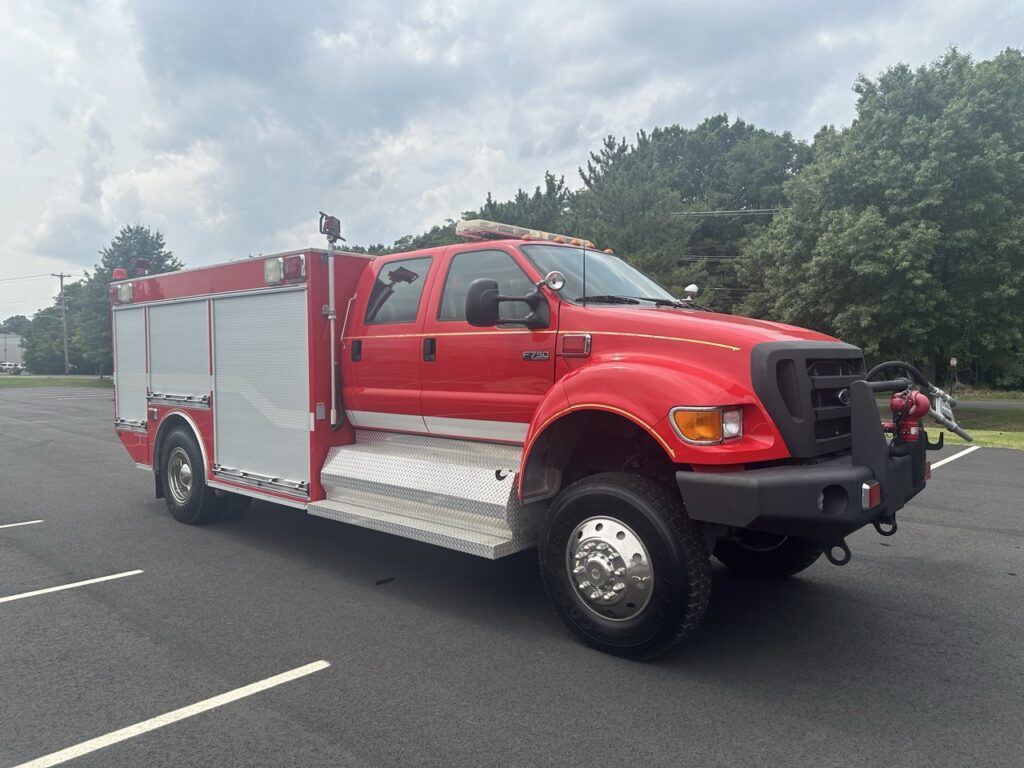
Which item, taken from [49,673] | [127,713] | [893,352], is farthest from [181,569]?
[893,352]

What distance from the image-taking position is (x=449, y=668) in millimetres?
3818

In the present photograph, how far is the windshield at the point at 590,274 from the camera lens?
4684mm

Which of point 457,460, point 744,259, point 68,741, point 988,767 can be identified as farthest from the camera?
point 744,259

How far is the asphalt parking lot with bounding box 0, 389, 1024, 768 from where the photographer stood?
3088mm

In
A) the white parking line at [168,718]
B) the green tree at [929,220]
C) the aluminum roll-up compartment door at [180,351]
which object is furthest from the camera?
the green tree at [929,220]

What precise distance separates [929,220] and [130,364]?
65.7ft

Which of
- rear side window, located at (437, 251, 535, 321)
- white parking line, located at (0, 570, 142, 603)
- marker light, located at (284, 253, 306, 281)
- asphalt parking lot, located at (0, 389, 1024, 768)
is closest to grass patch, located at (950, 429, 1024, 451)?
asphalt parking lot, located at (0, 389, 1024, 768)

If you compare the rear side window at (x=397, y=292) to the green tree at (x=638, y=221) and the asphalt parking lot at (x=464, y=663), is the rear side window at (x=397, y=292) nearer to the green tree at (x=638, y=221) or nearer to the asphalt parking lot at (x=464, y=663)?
the asphalt parking lot at (x=464, y=663)

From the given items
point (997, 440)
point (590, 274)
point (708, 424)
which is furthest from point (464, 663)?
point (997, 440)

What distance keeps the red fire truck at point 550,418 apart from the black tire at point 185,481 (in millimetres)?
46

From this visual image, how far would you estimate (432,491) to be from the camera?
4.83 m

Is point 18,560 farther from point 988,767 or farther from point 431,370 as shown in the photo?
point 988,767

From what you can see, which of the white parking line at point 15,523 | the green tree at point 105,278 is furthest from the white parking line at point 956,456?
the green tree at point 105,278

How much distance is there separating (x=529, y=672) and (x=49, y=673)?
2468 mm
